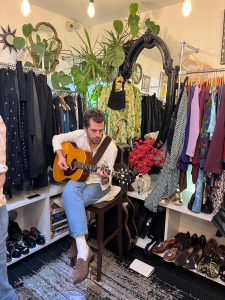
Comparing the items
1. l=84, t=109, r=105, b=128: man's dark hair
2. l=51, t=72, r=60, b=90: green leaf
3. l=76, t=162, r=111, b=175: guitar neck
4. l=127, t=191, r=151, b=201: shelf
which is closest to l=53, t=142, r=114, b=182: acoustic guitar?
l=76, t=162, r=111, b=175: guitar neck

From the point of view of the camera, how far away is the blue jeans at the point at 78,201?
5.41 feet

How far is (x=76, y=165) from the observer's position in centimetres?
180

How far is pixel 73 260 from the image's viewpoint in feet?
5.55

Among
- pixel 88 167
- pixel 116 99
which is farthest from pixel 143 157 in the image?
pixel 116 99

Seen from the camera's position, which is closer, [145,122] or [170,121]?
[170,121]

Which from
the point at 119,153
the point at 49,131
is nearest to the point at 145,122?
the point at 119,153

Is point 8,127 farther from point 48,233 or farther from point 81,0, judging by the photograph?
point 81,0

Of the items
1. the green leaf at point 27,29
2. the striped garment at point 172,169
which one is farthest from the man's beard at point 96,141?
the green leaf at point 27,29

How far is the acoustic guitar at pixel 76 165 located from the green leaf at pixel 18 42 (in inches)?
43.4

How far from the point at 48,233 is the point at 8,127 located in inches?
40.2

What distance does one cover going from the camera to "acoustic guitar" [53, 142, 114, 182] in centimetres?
177

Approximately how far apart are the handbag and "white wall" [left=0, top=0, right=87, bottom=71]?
88cm

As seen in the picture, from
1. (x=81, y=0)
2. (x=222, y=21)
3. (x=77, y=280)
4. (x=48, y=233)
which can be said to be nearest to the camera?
(x=77, y=280)

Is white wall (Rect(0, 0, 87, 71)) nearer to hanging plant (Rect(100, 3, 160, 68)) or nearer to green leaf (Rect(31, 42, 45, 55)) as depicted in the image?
green leaf (Rect(31, 42, 45, 55))
